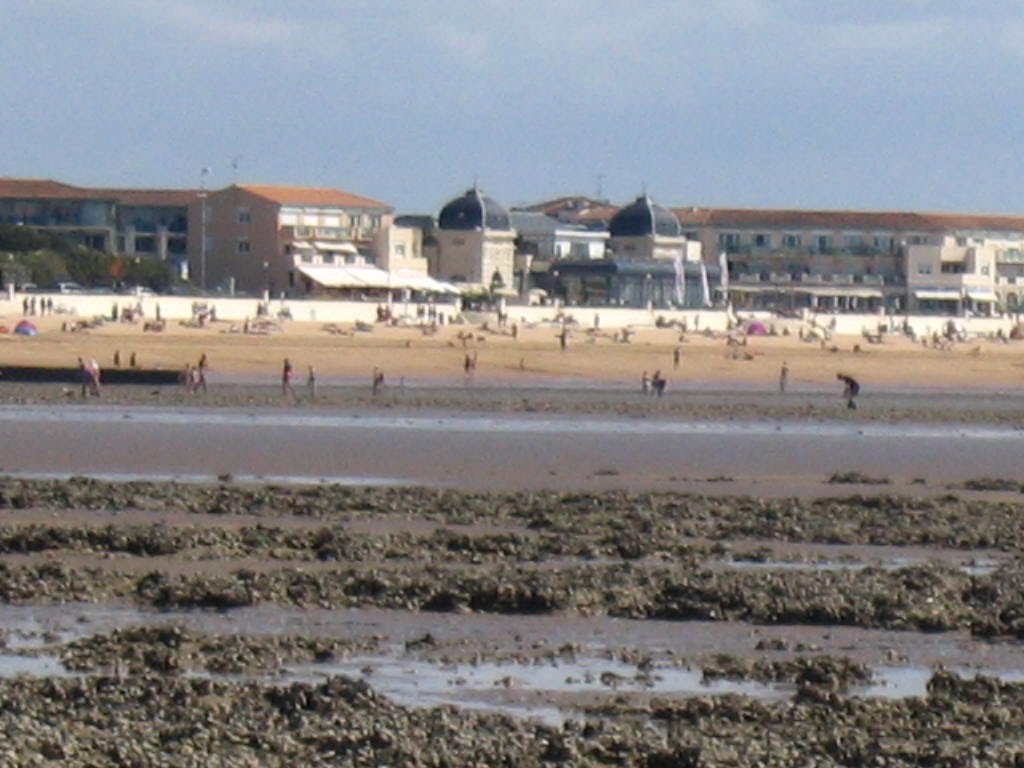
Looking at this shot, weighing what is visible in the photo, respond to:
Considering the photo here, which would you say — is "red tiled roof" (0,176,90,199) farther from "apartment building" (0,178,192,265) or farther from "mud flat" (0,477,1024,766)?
"mud flat" (0,477,1024,766)

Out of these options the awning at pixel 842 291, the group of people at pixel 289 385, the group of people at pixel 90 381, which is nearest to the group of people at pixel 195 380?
the group of people at pixel 289 385

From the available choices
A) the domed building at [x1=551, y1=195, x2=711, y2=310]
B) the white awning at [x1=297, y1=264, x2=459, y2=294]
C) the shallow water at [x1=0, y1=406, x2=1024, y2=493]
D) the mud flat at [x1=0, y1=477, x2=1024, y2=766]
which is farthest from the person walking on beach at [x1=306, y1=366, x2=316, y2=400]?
the domed building at [x1=551, y1=195, x2=711, y2=310]

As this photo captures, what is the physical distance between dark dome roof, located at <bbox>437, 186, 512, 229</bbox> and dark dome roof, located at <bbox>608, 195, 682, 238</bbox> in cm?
567

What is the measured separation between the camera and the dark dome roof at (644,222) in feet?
319

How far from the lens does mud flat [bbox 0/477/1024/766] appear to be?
987cm

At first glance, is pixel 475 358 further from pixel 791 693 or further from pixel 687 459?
pixel 791 693

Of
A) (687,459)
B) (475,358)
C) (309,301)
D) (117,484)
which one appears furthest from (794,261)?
(117,484)

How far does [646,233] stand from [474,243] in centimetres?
851

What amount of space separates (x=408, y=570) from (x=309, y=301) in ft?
187

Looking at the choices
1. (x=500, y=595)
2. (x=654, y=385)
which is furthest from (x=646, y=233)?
(x=500, y=595)

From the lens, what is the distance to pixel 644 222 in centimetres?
9731

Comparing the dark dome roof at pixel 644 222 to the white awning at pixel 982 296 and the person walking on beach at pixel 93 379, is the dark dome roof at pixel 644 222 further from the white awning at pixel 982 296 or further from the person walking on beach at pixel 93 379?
the person walking on beach at pixel 93 379

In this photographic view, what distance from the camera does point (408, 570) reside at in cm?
1528

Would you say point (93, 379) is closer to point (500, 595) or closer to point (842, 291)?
point (500, 595)
